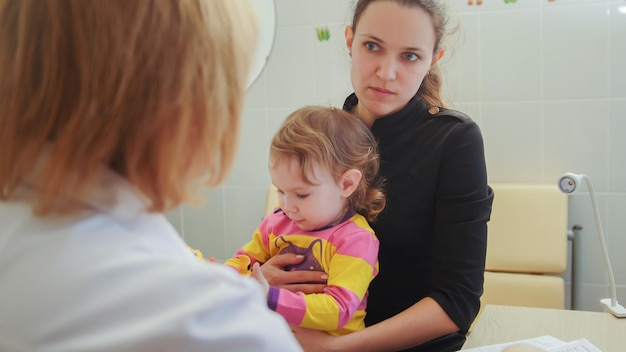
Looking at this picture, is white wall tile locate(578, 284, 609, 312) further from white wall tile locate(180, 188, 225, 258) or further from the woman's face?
white wall tile locate(180, 188, 225, 258)

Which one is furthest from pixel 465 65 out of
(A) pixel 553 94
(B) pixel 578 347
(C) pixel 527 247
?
(B) pixel 578 347

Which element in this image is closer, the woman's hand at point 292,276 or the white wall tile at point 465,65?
the woman's hand at point 292,276

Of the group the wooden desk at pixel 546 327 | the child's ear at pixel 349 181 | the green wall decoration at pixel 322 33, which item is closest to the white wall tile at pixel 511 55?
the green wall decoration at pixel 322 33

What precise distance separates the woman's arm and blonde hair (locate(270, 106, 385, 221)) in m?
0.22

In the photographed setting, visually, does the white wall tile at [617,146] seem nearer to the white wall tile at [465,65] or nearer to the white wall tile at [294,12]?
the white wall tile at [465,65]

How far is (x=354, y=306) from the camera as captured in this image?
1.09 m

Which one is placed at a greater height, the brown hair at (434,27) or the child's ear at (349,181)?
the brown hair at (434,27)

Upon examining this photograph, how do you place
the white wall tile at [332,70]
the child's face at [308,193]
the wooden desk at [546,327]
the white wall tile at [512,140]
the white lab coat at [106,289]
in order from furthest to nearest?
the white wall tile at [332,70] → the white wall tile at [512,140] → the wooden desk at [546,327] → the child's face at [308,193] → the white lab coat at [106,289]

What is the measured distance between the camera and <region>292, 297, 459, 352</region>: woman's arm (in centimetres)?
111

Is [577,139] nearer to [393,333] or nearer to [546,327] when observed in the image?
[546,327]

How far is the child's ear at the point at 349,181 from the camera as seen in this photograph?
1175 millimetres

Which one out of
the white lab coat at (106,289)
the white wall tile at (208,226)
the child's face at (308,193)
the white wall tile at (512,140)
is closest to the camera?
the white lab coat at (106,289)

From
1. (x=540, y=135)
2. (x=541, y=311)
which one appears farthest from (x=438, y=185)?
(x=540, y=135)

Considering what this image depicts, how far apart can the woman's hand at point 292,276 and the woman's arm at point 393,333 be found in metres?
0.08
